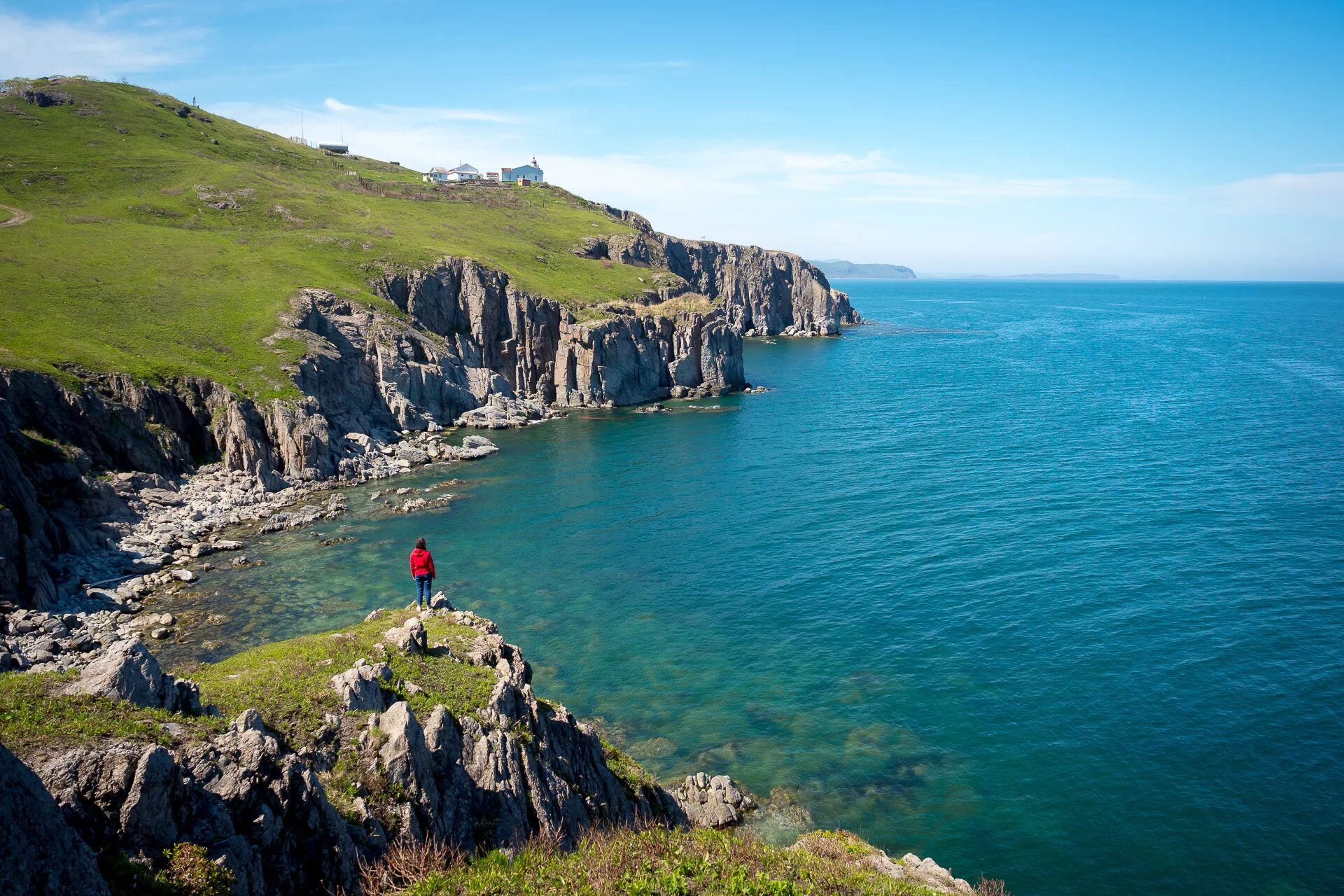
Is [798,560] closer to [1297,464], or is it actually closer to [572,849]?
[572,849]

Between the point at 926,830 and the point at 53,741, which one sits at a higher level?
the point at 53,741

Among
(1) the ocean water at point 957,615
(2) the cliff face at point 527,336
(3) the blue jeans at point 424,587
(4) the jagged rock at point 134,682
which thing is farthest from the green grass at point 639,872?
(2) the cliff face at point 527,336

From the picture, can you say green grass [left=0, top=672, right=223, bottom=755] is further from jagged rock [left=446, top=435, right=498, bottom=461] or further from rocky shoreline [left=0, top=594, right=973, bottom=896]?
jagged rock [left=446, top=435, right=498, bottom=461]

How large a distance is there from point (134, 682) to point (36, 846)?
6.45m

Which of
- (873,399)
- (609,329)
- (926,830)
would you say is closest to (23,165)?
(609,329)

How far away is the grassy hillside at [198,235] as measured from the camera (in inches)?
3201

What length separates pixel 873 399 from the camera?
122m

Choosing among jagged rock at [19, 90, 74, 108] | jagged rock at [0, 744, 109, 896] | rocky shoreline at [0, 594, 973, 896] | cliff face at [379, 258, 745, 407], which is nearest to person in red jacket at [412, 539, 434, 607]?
rocky shoreline at [0, 594, 973, 896]

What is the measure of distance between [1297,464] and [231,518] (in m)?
102

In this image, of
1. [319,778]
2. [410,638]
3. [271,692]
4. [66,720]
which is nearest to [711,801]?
[410,638]

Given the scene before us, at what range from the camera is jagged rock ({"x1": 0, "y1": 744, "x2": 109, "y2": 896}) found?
11.1 m

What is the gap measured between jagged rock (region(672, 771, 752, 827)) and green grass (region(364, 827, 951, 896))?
11.0 m

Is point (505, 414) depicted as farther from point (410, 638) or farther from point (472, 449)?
point (410, 638)

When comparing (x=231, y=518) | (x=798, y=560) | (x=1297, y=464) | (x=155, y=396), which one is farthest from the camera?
(x=1297, y=464)
